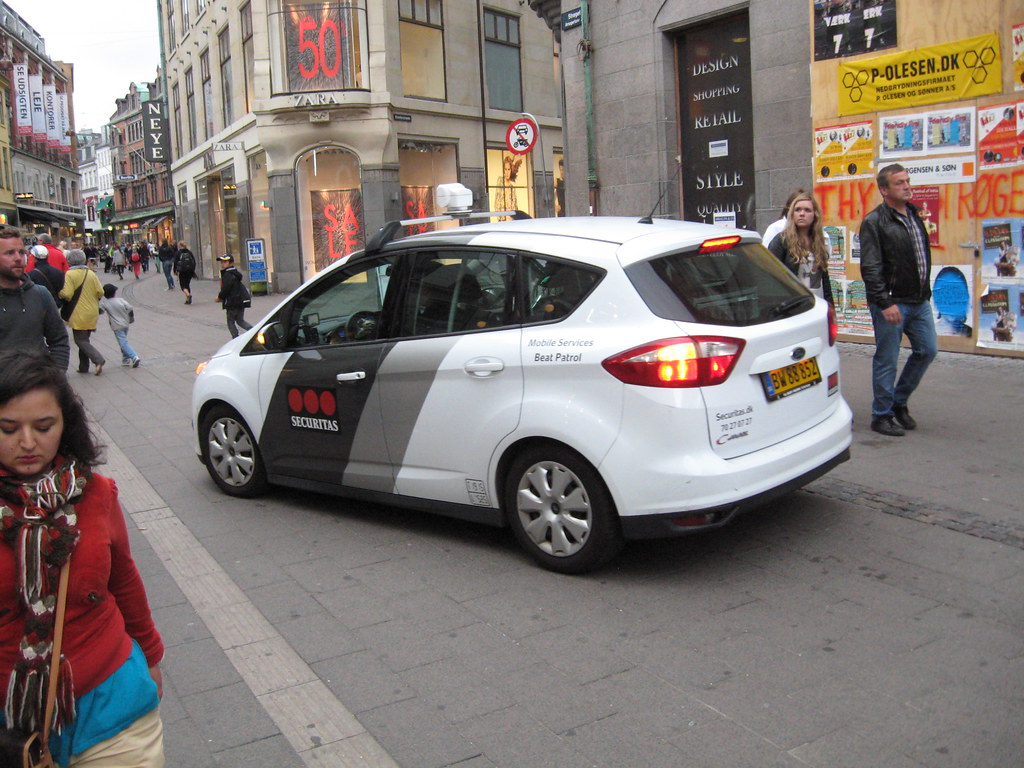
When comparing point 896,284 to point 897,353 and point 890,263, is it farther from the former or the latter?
point 897,353

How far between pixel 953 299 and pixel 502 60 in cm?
2216

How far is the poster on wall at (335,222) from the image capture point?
86.0 feet

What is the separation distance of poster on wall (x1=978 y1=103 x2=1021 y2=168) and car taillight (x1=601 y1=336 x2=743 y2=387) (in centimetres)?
678

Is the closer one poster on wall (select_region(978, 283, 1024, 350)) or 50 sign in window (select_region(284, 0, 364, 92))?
poster on wall (select_region(978, 283, 1024, 350))

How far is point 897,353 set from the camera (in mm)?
7203

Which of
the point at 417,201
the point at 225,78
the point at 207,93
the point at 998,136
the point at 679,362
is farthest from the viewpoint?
the point at 207,93

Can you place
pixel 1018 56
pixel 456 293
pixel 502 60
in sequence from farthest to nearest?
pixel 502 60, pixel 1018 56, pixel 456 293

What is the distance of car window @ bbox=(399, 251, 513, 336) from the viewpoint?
500cm

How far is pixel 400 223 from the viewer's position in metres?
5.76

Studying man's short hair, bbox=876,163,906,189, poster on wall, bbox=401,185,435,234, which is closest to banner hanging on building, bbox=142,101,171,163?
poster on wall, bbox=401,185,435,234

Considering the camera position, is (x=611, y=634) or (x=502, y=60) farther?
(x=502, y=60)

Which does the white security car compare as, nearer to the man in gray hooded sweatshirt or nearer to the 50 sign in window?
the man in gray hooded sweatshirt

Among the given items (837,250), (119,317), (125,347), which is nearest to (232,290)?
(119,317)

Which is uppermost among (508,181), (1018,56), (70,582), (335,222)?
(508,181)
